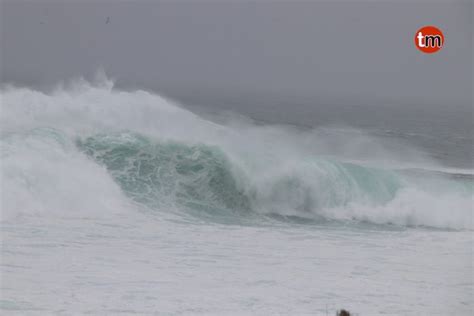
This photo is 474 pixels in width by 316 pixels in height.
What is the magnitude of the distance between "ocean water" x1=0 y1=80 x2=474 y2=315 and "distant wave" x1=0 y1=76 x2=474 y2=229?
53 mm

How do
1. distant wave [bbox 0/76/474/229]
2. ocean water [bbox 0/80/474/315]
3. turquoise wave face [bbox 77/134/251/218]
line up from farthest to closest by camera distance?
turquoise wave face [bbox 77/134/251/218]
distant wave [bbox 0/76/474/229]
ocean water [bbox 0/80/474/315]

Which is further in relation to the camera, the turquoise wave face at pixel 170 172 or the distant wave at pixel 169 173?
the turquoise wave face at pixel 170 172

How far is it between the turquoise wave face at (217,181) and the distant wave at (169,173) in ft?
0.10

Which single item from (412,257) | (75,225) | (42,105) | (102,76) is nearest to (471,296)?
(412,257)

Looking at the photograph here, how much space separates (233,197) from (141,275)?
705 centimetres

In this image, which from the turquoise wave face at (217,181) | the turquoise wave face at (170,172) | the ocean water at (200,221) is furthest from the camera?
the turquoise wave face at (217,181)

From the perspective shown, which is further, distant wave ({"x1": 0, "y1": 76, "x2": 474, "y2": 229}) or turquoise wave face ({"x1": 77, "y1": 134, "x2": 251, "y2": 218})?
turquoise wave face ({"x1": 77, "y1": 134, "x2": 251, "y2": 218})

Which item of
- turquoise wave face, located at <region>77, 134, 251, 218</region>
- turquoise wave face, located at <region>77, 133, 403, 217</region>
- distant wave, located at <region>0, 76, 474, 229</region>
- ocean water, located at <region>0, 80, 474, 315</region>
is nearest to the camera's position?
ocean water, located at <region>0, 80, 474, 315</region>

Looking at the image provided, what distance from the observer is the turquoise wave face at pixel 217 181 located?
56.8 ft

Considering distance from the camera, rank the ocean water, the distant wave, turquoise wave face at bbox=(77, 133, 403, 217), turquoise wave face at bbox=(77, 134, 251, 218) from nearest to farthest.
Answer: the ocean water, the distant wave, turquoise wave face at bbox=(77, 134, 251, 218), turquoise wave face at bbox=(77, 133, 403, 217)

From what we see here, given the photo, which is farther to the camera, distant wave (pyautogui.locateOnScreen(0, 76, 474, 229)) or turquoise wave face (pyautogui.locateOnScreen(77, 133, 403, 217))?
turquoise wave face (pyautogui.locateOnScreen(77, 133, 403, 217))

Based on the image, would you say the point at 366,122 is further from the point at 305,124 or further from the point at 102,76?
the point at 102,76

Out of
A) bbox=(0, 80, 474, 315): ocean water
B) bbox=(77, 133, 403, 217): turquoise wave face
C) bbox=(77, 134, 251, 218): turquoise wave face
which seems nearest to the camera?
bbox=(0, 80, 474, 315): ocean water

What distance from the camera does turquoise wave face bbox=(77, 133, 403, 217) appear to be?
56.8ft
